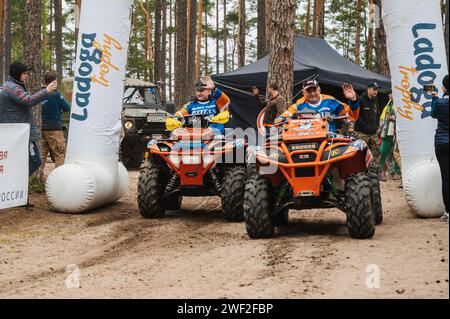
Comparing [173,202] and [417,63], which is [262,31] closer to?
[173,202]

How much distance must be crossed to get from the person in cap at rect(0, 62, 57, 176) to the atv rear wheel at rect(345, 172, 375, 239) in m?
4.59

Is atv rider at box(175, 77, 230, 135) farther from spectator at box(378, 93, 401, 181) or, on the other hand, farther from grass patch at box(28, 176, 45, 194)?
spectator at box(378, 93, 401, 181)

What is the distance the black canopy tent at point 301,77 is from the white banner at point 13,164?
25.5 feet

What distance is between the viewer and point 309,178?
6762 millimetres

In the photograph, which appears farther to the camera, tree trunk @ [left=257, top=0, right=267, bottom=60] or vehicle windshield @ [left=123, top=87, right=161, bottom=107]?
tree trunk @ [left=257, top=0, right=267, bottom=60]

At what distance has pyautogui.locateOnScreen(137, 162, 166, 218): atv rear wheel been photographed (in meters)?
8.62

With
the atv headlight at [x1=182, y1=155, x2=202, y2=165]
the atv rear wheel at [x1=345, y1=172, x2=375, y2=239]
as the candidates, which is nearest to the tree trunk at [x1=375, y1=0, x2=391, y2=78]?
the atv headlight at [x1=182, y1=155, x2=202, y2=165]

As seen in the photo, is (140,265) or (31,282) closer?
(31,282)

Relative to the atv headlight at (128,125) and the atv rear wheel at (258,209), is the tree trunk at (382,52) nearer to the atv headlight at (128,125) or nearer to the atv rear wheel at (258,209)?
the atv headlight at (128,125)

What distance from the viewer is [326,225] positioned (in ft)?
26.5

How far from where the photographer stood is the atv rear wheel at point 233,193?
8305 millimetres
